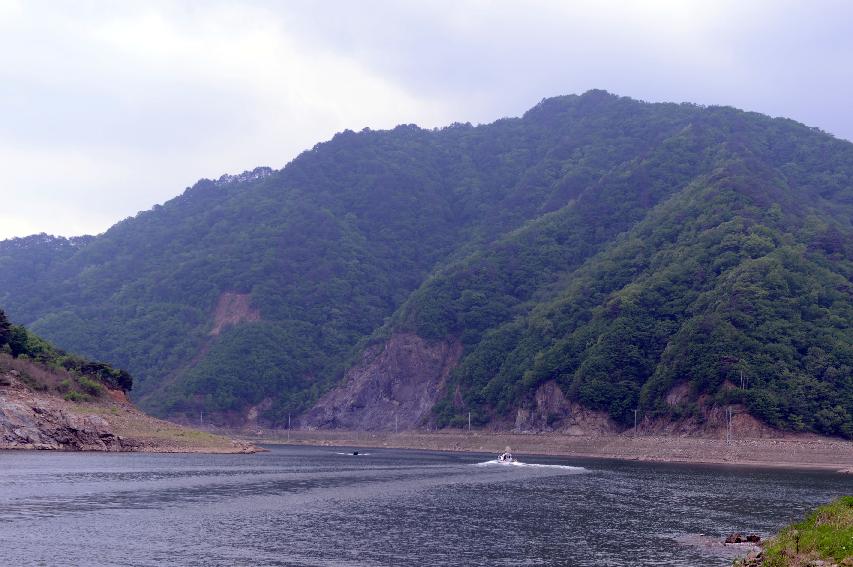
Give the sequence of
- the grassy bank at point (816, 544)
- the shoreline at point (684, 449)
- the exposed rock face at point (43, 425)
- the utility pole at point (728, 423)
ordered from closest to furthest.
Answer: the grassy bank at point (816, 544), the exposed rock face at point (43, 425), the shoreline at point (684, 449), the utility pole at point (728, 423)

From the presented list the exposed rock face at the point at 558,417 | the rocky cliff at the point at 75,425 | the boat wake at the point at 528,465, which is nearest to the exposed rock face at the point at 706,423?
the exposed rock face at the point at 558,417

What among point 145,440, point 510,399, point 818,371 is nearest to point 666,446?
point 818,371

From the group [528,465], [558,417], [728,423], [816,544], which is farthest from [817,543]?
[558,417]

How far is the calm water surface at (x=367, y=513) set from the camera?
4500 centimetres

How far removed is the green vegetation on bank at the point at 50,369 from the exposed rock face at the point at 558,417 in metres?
82.3

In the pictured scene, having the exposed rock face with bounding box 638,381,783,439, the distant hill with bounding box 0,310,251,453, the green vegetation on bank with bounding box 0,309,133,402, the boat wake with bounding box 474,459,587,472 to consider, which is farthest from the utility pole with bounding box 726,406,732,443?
the green vegetation on bank with bounding box 0,309,133,402

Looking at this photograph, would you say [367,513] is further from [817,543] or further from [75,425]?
[75,425]

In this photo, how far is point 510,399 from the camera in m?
190

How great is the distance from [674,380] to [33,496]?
396ft

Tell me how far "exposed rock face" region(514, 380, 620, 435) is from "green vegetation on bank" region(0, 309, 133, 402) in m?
82.3

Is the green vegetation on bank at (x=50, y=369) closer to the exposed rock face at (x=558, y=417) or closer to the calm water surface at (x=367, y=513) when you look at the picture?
the calm water surface at (x=367, y=513)

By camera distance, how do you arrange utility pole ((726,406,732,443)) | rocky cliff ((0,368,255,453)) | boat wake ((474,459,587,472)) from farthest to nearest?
utility pole ((726,406,732,443))
boat wake ((474,459,587,472))
rocky cliff ((0,368,255,453))

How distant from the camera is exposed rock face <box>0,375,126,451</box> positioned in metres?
106

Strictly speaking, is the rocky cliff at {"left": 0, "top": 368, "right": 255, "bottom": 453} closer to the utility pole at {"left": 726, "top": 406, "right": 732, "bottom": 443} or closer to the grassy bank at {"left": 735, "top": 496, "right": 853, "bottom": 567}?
the utility pole at {"left": 726, "top": 406, "right": 732, "bottom": 443}
